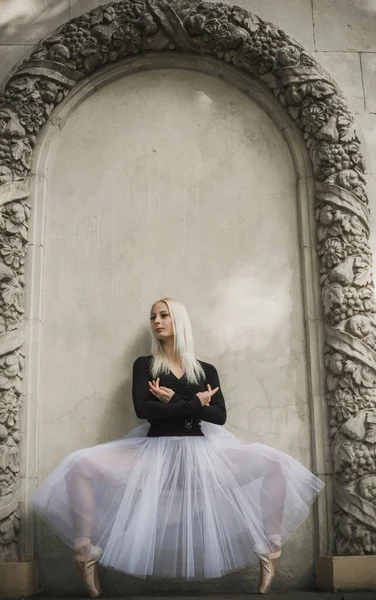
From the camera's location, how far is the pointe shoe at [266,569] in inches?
166

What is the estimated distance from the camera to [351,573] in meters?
4.48

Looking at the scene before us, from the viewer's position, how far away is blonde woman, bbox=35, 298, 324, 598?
4.02 m

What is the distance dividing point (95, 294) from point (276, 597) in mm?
2222

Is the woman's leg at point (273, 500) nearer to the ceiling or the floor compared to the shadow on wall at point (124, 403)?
nearer to the floor

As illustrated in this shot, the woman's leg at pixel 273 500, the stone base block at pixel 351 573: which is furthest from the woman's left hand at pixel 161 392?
the stone base block at pixel 351 573

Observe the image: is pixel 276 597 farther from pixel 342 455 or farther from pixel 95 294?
pixel 95 294

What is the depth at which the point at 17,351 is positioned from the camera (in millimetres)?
4898

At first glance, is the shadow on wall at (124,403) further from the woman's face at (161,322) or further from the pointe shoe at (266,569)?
the pointe shoe at (266,569)

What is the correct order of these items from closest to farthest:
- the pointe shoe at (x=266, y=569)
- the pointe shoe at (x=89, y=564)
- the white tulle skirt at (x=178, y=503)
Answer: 1. the white tulle skirt at (x=178, y=503)
2. the pointe shoe at (x=89, y=564)
3. the pointe shoe at (x=266, y=569)

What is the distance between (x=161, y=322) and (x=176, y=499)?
3.82ft

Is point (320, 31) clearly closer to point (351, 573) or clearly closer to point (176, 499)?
point (176, 499)

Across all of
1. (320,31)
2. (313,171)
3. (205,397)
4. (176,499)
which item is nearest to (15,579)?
(176,499)

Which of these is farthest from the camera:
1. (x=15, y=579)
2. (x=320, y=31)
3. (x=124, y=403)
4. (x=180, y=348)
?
(x=320, y=31)

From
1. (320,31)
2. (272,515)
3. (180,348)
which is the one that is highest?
(320,31)
